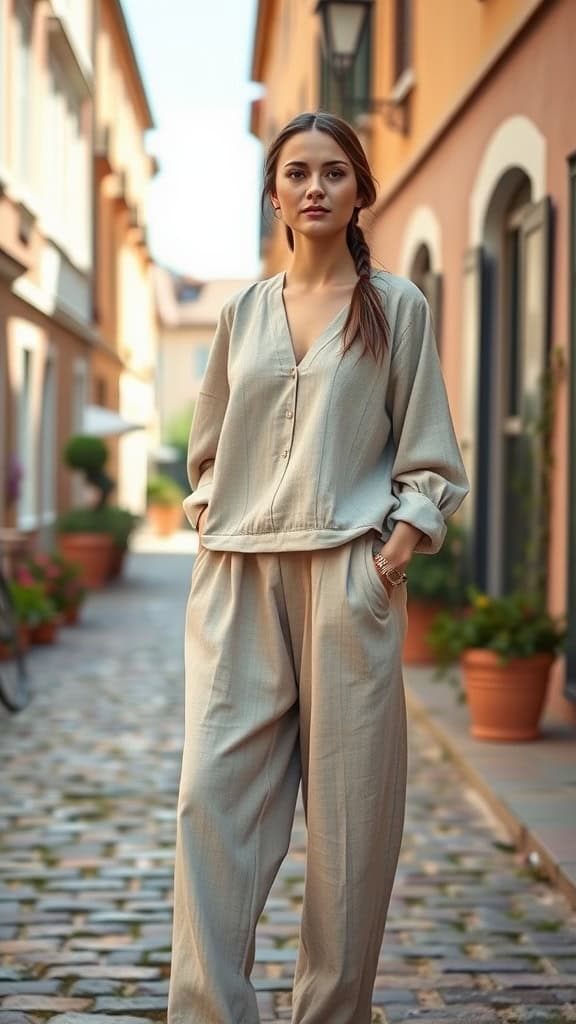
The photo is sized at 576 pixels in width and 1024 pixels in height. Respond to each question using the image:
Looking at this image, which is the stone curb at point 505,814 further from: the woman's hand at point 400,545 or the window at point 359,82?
the window at point 359,82

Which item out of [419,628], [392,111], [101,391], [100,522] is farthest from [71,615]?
[101,391]

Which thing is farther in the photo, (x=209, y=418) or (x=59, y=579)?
(x=59, y=579)

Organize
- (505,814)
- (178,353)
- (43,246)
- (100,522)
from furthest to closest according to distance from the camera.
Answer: (178,353) < (100,522) < (43,246) < (505,814)

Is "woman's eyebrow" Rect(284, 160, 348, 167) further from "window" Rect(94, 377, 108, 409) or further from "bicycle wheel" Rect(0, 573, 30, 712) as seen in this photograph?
"window" Rect(94, 377, 108, 409)

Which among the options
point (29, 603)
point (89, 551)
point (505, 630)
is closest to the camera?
point (505, 630)

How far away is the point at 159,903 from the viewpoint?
447cm

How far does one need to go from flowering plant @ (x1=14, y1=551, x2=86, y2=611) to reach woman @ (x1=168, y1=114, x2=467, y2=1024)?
30.3ft

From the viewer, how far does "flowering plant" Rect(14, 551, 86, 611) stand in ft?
40.2

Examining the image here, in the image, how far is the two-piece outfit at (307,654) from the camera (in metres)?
2.75

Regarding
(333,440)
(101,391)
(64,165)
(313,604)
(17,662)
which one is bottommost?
(17,662)

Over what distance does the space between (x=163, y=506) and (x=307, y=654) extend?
102 ft

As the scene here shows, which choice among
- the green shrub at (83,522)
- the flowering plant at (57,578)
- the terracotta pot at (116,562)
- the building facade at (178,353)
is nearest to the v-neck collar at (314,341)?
the flowering plant at (57,578)

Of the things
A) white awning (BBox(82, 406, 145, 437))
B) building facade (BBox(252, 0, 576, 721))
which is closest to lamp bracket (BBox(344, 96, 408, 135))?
building facade (BBox(252, 0, 576, 721))

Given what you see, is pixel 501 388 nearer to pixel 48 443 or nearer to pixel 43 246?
pixel 43 246
